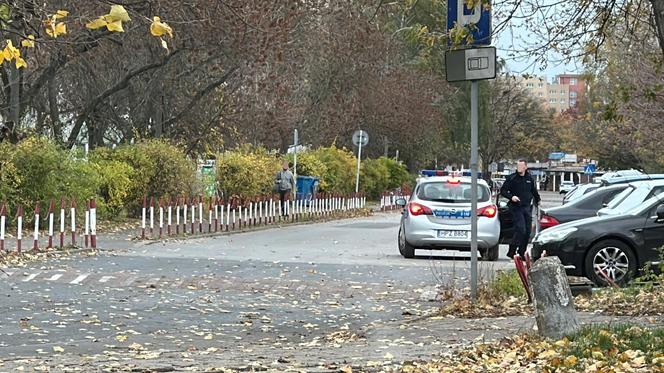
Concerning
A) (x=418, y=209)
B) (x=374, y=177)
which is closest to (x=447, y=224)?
(x=418, y=209)

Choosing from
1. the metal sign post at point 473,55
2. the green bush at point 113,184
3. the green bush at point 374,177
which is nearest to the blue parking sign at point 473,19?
the metal sign post at point 473,55

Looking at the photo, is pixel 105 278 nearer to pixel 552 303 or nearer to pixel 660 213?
pixel 660 213

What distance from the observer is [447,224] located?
21.9m

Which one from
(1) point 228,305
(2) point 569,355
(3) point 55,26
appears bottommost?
(1) point 228,305

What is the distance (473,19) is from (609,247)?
490cm

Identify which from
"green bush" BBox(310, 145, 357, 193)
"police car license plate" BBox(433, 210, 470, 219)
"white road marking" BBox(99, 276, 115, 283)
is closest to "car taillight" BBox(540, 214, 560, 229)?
"police car license plate" BBox(433, 210, 470, 219)

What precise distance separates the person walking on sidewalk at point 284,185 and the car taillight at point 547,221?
17.6 m

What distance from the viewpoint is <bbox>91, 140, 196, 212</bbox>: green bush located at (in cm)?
3303

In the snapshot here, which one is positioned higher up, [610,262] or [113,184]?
[113,184]

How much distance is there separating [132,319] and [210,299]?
6.92ft

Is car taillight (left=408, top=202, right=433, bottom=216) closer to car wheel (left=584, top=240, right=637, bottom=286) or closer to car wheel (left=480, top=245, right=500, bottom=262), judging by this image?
car wheel (left=480, top=245, right=500, bottom=262)

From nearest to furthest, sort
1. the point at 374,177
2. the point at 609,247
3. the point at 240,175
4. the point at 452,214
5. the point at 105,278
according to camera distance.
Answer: the point at 609,247, the point at 105,278, the point at 452,214, the point at 240,175, the point at 374,177

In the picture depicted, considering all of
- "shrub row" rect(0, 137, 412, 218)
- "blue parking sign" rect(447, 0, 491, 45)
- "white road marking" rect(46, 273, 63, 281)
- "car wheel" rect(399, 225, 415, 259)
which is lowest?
→ "white road marking" rect(46, 273, 63, 281)

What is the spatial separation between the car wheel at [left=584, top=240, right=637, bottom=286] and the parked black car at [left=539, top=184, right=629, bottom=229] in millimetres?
5492
